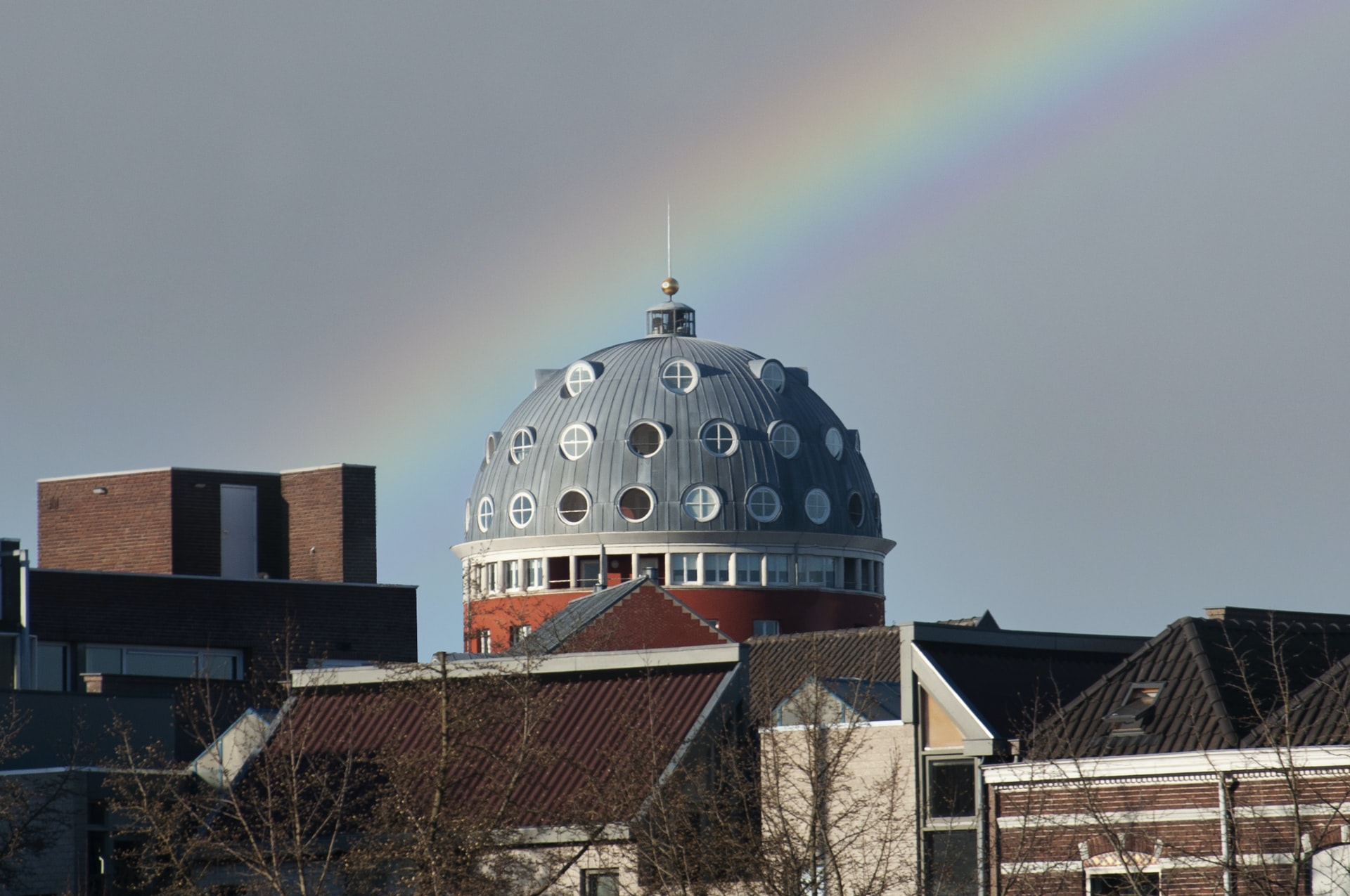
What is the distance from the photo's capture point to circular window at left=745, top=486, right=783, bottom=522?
84750 millimetres

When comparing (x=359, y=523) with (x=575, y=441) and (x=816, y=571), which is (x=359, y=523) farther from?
(x=816, y=571)

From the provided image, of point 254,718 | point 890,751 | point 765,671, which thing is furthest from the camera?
point 765,671

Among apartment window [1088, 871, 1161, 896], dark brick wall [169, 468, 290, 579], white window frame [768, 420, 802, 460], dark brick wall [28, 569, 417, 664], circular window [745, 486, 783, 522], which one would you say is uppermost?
white window frame [768, 420, 802, 460]

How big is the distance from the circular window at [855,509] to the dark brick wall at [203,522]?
87.2ft

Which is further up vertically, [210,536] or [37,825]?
[210,536]

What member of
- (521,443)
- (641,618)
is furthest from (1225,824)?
(521,443)

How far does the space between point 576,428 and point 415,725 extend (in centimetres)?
4525

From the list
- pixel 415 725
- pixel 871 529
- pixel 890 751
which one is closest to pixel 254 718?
pixel 415 725

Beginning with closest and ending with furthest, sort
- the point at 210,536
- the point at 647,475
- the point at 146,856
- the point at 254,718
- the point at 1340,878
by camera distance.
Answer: the point at 1340,878 → the point at 146,856 → the point at 254,718 → the point at 210,536 → the point at 647,475

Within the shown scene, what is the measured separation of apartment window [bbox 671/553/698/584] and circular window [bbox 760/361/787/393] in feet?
25.0

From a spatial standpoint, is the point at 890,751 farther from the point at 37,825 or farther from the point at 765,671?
the point at 37,825

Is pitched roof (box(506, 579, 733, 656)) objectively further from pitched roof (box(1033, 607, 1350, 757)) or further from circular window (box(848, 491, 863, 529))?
pitched roof (box(1033, 607, 1350, 757))

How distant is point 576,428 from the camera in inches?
3396

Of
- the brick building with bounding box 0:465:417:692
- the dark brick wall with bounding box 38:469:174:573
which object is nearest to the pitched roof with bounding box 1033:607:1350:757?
the brick building with bounding box 0:465:417:692
